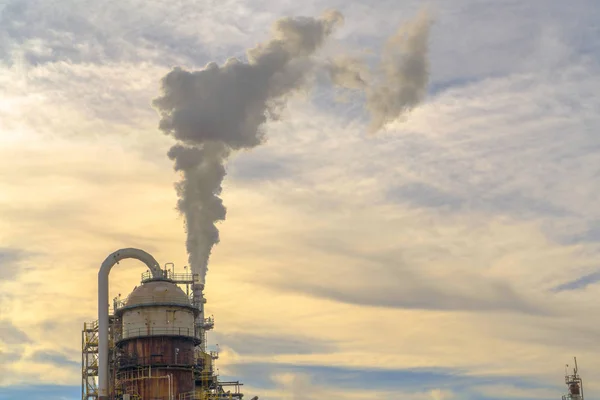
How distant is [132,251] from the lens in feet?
320

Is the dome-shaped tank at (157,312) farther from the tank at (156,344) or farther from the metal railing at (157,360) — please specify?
the metal railing at (157,360)

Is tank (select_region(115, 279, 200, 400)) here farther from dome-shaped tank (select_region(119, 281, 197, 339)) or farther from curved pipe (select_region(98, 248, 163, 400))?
curved pipe (select_region(98, 248, 163, 400))

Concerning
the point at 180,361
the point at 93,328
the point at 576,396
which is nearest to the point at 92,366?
the point at 93,328

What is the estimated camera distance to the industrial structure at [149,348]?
299 ft

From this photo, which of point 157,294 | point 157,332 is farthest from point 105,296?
point 157,332

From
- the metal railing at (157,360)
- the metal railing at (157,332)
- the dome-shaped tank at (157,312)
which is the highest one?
the dome-shaped tank at (157,312)

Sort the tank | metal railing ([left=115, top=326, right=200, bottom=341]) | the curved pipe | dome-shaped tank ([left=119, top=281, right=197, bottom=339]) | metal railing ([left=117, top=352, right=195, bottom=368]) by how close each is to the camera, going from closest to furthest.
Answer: the tank → metal railing ([left=117, top=352, right=195, bottom=368]) → metal railing ([left=115, top=326, right=200, bottom=341]) → dome-shaped tank ([left=119, top=281, right=197, bottom=339]) → the curved pipe

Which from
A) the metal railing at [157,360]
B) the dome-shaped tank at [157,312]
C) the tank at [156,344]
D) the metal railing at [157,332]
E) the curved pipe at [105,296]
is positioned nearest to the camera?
the tank at [156,344]

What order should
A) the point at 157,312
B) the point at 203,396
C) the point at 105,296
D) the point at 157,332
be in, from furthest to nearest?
1. the point at 105,296
2. the point at 157,312
3. the point at 157,332
4. the point at 203,396

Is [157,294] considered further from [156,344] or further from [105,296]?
[105,296]

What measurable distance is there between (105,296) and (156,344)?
739 cm

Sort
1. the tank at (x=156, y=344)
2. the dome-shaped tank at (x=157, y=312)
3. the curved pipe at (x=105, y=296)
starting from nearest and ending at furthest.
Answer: the tank at (x=156, y=344) → the dome-shaped tank at (x=157, y=312) → the curved pipe at (x=105, y=296)

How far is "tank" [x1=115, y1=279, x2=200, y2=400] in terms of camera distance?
90.8 m

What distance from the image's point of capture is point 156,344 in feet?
301
